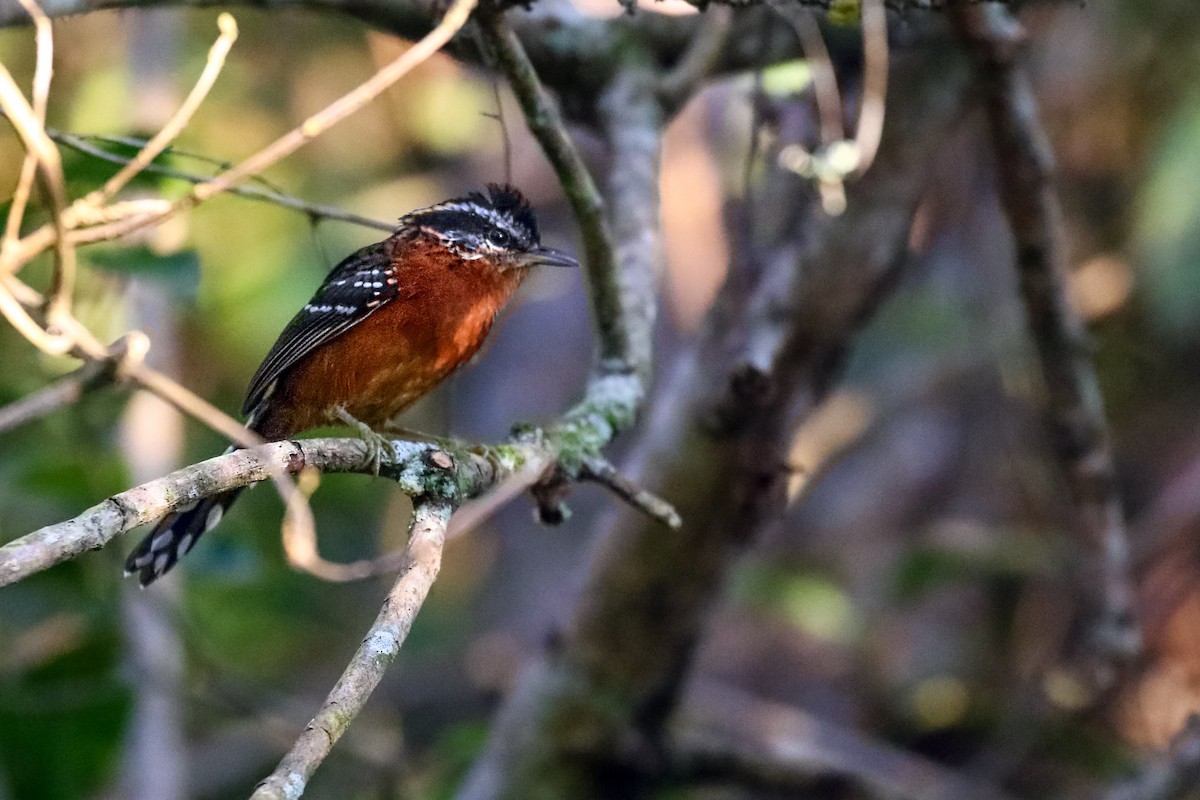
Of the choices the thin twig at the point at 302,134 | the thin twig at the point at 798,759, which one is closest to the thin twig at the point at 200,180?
the thin twig at the point at 302,134

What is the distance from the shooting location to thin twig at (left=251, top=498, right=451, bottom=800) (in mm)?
2037

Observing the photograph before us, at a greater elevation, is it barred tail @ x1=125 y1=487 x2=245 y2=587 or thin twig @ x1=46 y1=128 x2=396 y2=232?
thin twig @ x1=46 y1=128 x2=396 y2=232

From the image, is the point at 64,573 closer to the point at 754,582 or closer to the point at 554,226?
the point at 754,582

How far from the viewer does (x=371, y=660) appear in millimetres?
2342

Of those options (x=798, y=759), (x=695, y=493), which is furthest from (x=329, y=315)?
(x=798, y=759)

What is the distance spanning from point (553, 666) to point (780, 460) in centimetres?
Answer: 130

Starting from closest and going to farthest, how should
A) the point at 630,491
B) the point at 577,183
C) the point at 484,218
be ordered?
the point at 630,491 < the point at 577,183 < the point at 484,218

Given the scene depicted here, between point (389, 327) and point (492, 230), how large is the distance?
1.85ft

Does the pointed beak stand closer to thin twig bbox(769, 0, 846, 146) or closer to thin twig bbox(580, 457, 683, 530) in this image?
thin twig bbox(769, 0, 846, 146)

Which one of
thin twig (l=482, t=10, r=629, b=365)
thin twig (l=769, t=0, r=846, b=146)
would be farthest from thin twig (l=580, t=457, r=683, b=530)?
thin twig (l=769, t=0, r=846, b=146)

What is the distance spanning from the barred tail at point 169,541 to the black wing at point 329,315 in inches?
16.6

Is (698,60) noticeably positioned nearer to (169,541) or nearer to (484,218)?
(484,218)

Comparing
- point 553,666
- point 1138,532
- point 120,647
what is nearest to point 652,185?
point 553,666

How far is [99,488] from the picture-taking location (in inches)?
193
